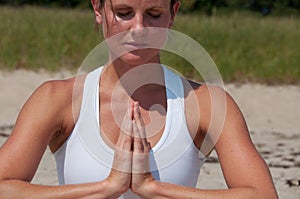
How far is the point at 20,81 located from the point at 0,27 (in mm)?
2214

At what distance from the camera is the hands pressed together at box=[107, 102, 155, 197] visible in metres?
1.43

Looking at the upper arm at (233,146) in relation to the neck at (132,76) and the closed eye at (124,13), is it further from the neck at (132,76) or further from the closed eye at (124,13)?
the closed eye at (124,13)

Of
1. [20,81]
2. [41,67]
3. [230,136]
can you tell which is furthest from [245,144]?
[41,67]

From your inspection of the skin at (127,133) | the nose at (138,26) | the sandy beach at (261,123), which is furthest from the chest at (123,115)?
the sandy beach at (261,123)

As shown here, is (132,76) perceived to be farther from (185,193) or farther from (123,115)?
(185,193)

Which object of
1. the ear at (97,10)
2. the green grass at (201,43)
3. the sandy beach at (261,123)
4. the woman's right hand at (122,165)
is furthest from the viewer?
the green grass at (201,43)

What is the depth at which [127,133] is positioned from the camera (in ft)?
4.76

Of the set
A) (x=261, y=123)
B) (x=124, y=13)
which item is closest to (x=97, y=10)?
(x=124, y=13)

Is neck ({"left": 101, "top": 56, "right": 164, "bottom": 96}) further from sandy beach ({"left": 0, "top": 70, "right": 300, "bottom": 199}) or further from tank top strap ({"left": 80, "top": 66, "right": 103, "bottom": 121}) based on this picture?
sandy beach ({"left": 0, "top": 70, "right": 300, "bottom": 199})

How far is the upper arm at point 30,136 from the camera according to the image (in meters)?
1.51

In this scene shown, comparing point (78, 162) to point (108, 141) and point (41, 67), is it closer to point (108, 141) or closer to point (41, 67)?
point (108, 141)

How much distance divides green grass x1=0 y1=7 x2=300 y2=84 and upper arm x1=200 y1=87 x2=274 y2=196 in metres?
5.56

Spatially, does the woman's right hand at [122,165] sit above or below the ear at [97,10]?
below

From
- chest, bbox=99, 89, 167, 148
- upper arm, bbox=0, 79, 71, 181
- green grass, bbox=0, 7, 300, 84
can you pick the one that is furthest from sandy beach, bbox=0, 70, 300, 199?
upper arm, bbox=0, 79, 71, 181
